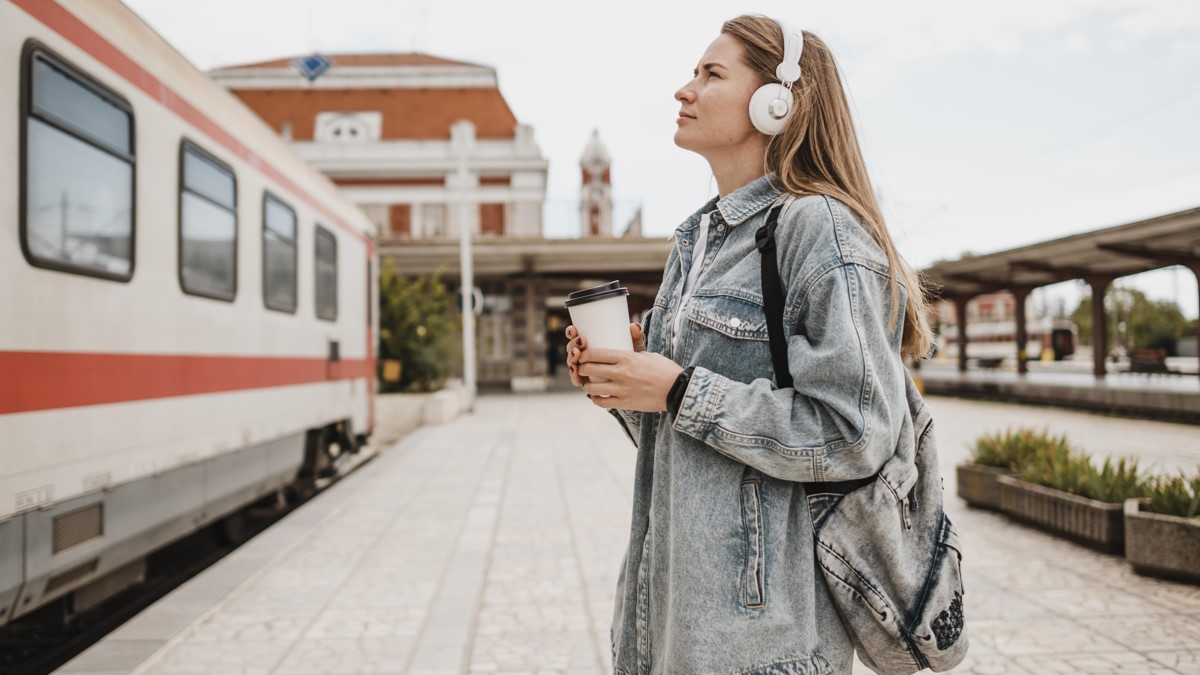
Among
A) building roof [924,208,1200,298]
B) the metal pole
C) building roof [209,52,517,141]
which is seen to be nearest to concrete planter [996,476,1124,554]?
building roof [924,208,1200,298]

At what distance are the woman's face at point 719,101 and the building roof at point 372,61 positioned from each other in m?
41.2

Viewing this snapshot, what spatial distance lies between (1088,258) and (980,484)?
44.7ft

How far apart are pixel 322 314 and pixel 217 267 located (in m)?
Result: 2.67

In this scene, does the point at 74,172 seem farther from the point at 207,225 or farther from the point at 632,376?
the point at 632,376

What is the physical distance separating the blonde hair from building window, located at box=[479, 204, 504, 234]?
32.0 m

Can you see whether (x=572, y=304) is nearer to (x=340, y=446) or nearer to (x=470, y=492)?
(x=470, y=492)

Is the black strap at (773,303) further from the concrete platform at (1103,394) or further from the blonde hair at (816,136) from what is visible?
the concrete platform at (1103,394)

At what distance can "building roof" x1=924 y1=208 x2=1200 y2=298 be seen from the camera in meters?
13.9

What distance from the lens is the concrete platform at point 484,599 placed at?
3650mm

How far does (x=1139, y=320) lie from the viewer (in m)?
43.3

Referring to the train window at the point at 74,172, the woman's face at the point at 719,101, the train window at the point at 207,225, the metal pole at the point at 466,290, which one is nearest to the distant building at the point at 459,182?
the metal pole at the point at 466,290

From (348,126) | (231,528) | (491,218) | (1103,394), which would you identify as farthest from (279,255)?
(348,126)

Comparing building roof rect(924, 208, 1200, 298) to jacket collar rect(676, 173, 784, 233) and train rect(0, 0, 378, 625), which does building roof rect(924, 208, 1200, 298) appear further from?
jacket collar rect(676, 173, 784, 233)

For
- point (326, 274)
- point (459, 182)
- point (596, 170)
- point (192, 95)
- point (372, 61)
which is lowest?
point (326, 274)
